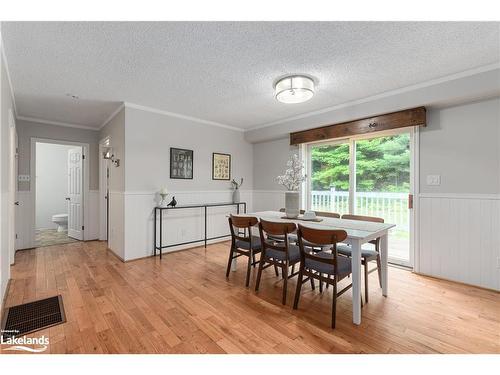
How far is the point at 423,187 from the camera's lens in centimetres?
305

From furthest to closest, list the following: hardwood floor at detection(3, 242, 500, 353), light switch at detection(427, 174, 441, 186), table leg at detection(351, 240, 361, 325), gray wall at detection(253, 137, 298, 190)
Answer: gray wall at detection(253, 137, 298, 190) → light switch at detection(427, 174, 441, 186) → table leg at detection(351, 240, 361, 325) → hardwood floor at detection(3, 242, 500, 353)

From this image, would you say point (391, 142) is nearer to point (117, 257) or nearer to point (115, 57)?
point (115, 57)

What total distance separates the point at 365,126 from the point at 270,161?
2.08m

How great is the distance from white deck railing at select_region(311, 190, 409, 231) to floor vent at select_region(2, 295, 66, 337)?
3.81 metres

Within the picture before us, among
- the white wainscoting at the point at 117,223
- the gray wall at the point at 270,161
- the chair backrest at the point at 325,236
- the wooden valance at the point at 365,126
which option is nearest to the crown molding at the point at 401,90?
the wooden valance at the point at 365,126

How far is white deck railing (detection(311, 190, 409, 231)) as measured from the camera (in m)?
3.37

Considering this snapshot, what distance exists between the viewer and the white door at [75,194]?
16.1 feet

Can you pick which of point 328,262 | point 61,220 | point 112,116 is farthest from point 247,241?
point 61,220

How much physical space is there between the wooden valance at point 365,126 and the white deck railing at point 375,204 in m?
0.96

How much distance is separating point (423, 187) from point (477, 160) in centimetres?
59

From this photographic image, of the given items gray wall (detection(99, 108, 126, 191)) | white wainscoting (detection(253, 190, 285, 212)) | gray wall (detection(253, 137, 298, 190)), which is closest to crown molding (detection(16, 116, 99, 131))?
gray wall (detection(99, 108, 126, 191))

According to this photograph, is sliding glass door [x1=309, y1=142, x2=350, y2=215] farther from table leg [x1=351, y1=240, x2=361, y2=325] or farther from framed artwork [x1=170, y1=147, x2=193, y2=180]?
framed artwork [x1=170, y1=147, x2=193, y2=180]

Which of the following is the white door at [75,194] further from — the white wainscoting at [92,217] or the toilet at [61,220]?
the toilet at [61,220]
